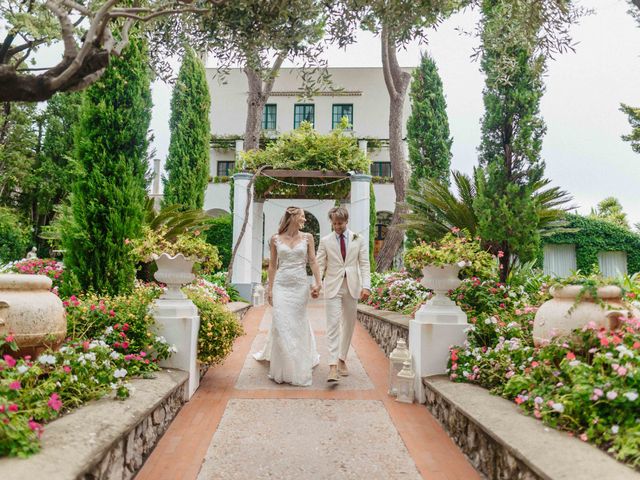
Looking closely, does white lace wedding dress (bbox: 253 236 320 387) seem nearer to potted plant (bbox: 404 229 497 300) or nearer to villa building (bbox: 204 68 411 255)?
potted plant (bbox: 404 229 497 300)

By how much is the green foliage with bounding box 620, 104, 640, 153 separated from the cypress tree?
1538 cm

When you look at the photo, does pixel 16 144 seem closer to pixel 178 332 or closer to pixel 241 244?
pixel 241 244

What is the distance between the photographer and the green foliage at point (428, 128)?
15.4 metres

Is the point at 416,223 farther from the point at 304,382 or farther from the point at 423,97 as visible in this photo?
the point at 423,97

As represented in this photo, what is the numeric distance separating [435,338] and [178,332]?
2407 mm

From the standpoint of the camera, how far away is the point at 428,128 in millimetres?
15523

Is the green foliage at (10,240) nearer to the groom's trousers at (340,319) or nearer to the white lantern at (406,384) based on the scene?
the groom's trousers at (340,319)

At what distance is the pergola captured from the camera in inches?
517

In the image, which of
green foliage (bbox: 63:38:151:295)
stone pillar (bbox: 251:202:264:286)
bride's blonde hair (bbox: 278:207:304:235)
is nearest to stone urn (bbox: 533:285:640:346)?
bride's blonde hair (bbox: 278:207:304:235)

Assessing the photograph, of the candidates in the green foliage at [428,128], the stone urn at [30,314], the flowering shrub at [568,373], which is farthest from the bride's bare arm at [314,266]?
the green foliage at [428,128]

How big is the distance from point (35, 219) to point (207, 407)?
2164cm

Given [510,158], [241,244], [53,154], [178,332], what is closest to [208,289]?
[178,332]

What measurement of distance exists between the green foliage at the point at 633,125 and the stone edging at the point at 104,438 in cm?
1999

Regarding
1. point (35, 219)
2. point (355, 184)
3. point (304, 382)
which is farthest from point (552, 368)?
point (35, 219)
